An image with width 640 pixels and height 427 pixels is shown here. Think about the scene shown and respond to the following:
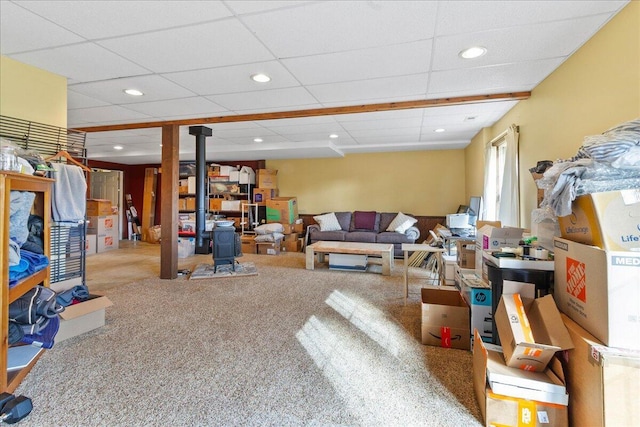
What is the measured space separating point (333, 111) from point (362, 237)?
3.05 metres

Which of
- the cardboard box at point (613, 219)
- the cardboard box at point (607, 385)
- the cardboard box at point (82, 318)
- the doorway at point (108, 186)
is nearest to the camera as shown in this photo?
the cardboard box at point (607, 385)

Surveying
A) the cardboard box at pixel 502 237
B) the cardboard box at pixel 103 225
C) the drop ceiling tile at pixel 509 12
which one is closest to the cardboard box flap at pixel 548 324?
the cardboard box at pixel 502 237

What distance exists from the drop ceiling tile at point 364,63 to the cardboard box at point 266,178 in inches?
179

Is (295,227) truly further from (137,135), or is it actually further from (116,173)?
(116,173)

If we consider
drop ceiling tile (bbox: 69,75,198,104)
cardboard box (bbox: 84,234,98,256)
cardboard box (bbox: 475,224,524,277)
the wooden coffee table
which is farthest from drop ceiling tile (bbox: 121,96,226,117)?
cardboard box (bbox: 84,234,98,256)

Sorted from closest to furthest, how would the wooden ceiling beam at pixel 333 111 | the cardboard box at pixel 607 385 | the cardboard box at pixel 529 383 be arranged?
the cardboard box at pixel 607 385, the cardboard box at pixel 529 383, the wooden ceiling beam at pixel 333 111

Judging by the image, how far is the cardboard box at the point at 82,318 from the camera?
7.70 feet

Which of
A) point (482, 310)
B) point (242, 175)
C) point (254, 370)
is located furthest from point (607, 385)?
point (242, 175)

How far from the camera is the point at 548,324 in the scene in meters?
1.50

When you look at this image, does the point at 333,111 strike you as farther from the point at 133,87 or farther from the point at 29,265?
the point at 29,265

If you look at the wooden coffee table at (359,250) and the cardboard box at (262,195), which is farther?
the cardboard box at (262,195)

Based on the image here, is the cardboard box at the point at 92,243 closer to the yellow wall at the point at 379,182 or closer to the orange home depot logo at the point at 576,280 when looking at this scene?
the yellow wall at the point at 379,182

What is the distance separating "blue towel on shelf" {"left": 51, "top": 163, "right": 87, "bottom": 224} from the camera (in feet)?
7.87

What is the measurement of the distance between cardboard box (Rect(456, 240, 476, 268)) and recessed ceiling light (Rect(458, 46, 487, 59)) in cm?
196
